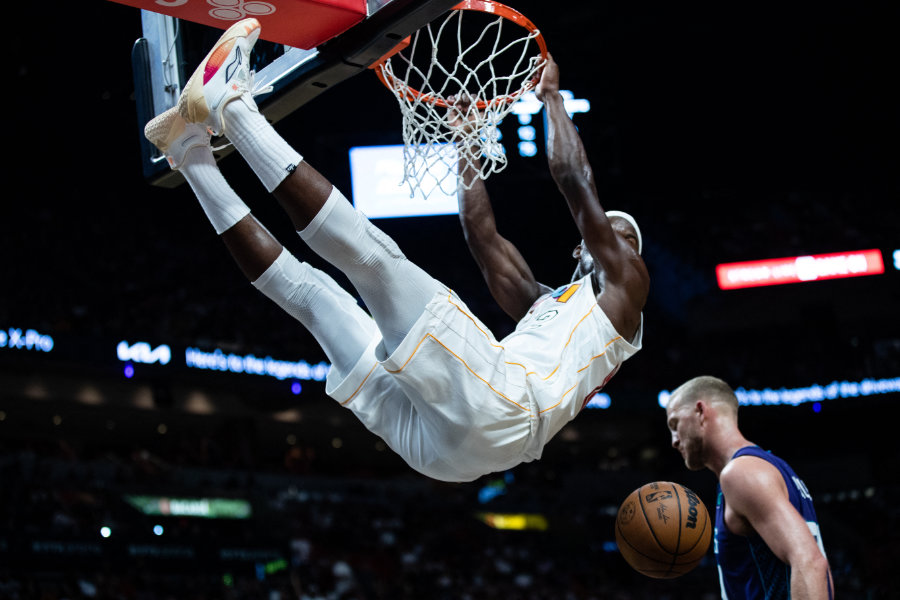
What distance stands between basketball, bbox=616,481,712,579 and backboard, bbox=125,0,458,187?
2.05 m

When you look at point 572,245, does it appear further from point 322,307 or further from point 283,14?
point 322,307

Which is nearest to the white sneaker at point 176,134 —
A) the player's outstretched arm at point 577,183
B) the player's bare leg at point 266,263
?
the player's bare leg at point 266,263

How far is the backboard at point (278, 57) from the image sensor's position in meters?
3.52

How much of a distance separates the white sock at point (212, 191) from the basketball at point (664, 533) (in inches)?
77.5

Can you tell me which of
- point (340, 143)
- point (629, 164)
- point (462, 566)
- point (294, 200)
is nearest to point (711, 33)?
point (629, 164)

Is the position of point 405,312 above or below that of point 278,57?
below

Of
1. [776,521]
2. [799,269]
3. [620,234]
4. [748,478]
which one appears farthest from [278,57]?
[799,269]

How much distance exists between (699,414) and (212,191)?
2080 mm

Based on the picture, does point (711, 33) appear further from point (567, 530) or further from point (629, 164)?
point (567, 530)

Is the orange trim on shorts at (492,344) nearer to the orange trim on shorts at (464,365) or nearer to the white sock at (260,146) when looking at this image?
the orange trim on shorts at (464,365)

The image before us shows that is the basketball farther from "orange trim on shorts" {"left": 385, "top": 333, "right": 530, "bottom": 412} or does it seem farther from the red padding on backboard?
the red padding on backboard

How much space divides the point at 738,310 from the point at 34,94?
1380cm

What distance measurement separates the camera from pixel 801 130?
17.1m

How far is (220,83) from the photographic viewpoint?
124 inches
